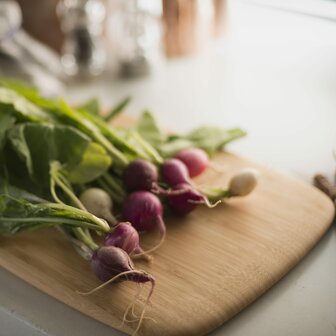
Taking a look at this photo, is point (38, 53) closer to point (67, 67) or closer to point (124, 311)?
point (67, 67)

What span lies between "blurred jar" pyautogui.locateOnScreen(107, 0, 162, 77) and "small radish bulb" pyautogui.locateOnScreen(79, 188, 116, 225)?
85 centimetres

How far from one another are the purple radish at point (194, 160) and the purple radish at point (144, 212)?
17cm

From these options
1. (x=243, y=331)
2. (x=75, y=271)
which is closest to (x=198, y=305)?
(x=243, y=331)

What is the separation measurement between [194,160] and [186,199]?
143 millimetres

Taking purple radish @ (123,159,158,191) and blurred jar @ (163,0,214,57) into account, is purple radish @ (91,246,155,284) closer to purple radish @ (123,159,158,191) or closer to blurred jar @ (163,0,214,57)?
purple radish @ (123,159,158,191)

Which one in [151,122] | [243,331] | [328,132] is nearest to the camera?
[243,331]

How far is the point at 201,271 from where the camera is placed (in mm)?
959

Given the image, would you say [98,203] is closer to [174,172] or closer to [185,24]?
[174,172]

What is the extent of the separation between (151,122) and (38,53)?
65 centimetres

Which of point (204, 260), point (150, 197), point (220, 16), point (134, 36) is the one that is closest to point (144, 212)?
point (150, 197)

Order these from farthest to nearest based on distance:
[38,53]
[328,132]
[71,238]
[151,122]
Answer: [38,53] < [328,132] < [151,122] < [71,238]

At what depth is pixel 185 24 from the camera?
6.55 ft

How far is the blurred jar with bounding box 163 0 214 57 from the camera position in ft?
6.50

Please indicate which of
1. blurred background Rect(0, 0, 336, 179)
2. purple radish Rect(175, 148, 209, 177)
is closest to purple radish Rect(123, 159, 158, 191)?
purple radish Rect(175, 148, 209, 177)
